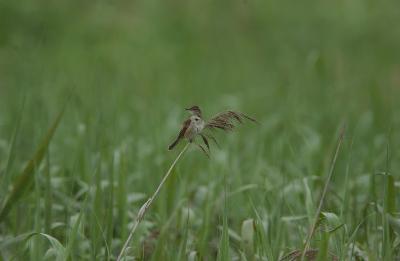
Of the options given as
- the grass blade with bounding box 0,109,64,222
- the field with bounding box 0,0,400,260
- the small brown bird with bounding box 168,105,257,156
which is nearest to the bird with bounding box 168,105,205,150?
the small brown bird with bounding box 168,105,257,156

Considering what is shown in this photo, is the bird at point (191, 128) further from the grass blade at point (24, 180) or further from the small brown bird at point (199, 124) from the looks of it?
the grass blade at point (24, 180)

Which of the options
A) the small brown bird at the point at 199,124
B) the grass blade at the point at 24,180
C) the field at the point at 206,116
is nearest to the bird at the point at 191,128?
the small brown bird at the point at 199,124

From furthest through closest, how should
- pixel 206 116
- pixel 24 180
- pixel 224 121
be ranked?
pixel 206 116 < pixel 24 180 < pixel 224 121

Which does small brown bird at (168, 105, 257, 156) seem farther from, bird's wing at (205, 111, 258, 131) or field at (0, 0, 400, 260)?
field at (0, 0, 400, 260)

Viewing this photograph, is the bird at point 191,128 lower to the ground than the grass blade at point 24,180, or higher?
higher

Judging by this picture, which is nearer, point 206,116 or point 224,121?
point 224,121

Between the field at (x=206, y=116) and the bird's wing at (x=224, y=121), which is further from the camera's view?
the field at (x=206, y=116)

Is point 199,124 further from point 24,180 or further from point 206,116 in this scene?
point 206,116

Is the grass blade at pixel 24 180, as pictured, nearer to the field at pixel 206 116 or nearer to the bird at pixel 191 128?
the field at pixel 206 116

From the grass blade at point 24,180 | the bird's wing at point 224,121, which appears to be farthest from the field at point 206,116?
the bird's wing at point 224,121

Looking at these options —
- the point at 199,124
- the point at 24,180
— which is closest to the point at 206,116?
the point at 24,180
